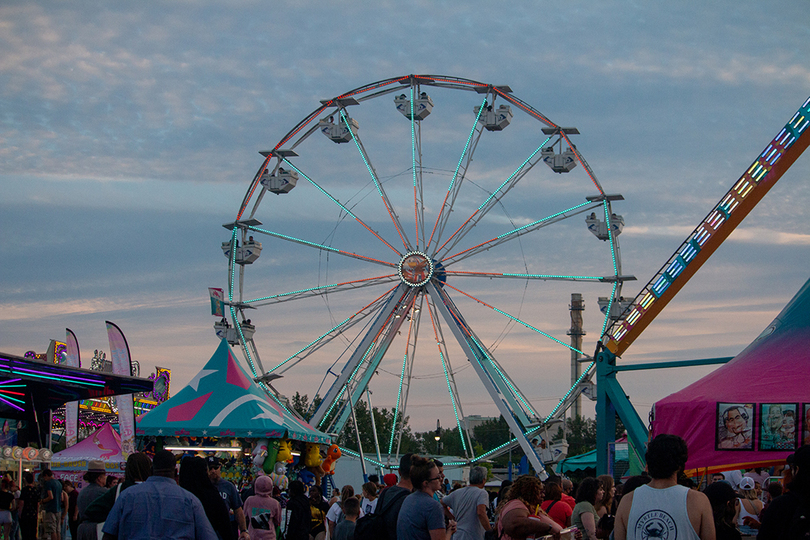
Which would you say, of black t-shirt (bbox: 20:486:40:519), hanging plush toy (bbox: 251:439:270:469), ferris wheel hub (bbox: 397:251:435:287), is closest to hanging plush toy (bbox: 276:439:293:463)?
hanging plush toy (bbox: 251:439:270:469)

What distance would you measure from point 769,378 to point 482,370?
51.9ft

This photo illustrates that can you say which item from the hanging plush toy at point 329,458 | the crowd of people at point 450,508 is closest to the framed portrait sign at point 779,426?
the crowd of people at point 450,508

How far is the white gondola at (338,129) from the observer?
2550 centimetres

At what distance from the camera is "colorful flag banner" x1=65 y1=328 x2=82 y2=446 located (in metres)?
28.8

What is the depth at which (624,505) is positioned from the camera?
4.59 meters

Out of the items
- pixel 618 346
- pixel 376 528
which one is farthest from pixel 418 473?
pixel 618 346

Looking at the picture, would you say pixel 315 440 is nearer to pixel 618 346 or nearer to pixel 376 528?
pixel 618 346

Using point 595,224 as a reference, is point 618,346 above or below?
below

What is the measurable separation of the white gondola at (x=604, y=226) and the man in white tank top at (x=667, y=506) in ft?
65.8

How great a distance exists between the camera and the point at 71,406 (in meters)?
31.2

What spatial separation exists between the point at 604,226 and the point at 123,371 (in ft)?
47.6

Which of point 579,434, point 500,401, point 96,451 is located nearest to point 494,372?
point 500,401

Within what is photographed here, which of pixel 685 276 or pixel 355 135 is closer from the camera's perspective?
pixel 685 276

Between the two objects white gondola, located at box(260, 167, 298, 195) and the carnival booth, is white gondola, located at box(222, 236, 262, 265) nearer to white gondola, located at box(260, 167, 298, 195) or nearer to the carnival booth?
white gondola, located at box(260, 167, 298, 195)
